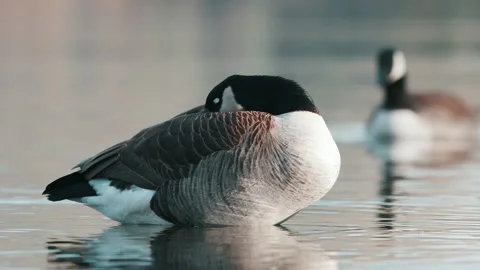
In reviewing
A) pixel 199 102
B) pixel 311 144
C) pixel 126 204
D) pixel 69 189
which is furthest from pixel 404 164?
pixel 199 102

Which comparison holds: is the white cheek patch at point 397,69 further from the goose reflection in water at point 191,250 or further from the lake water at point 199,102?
the goose reflection in water at point 191,250

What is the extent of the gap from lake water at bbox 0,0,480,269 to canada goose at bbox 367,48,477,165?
0.57 meters

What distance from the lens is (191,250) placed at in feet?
29.2

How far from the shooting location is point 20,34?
52125 mm

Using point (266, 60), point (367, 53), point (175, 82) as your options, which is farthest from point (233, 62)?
point (367, 53)

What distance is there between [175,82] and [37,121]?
947 centimetres

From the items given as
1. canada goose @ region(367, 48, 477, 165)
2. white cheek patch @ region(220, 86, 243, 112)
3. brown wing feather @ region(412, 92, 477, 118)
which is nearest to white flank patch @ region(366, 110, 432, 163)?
canada goose @ region(367, 48, 477, 165)

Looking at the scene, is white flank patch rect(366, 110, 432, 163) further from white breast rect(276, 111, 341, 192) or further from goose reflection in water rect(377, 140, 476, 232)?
white breast rect(276, 111, 341, 192)

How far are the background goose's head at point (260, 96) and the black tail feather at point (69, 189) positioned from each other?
1240 mm

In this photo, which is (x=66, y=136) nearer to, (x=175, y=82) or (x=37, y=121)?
(x=37, y=121)

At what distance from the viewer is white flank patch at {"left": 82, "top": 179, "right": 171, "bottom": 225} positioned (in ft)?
33.1

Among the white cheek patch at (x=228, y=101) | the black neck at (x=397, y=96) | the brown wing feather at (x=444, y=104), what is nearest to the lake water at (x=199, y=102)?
the black neck at (x=397, y=96)

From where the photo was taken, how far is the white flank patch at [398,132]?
1891 centimetres

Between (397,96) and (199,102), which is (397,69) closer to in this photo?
(397,96)
